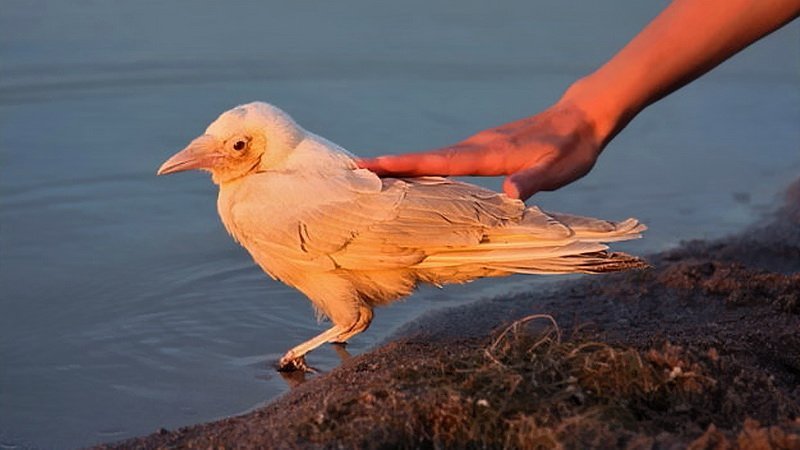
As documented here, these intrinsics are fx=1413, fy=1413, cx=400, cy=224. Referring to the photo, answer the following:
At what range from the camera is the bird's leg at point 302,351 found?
532 centimetres

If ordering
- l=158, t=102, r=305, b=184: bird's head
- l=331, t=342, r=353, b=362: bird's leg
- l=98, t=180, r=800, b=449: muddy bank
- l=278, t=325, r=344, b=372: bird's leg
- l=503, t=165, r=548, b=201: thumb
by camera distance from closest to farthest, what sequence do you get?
l=98, t=180, r=800, b=449: muddy bank → l=503, t=165, r=548, b=201: thumb → l=158, t=102, r=305, b=184: bird's head → l=278, t=325, r=344, b=372: bird's leg → l=331, t=342, r=353, b=362: bird's leg

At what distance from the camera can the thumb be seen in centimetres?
434

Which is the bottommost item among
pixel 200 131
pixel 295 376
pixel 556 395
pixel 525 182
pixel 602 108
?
pixel 556 395

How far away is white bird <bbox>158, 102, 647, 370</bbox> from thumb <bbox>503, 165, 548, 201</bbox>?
25cm

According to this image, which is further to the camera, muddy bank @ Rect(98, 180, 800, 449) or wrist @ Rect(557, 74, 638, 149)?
wrist @ Rect(557, 74, 638, 149)

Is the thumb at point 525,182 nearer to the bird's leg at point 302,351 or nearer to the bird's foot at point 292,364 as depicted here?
the bird's leg at point 302,351

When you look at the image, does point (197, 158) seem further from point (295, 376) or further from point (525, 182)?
point (525, 182)

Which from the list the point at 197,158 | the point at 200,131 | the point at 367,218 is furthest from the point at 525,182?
the point at 200,131

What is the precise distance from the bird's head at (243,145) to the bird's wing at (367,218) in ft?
0.47

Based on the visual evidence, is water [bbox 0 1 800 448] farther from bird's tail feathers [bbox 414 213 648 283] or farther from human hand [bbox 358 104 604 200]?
human hand [bbox 358 104 604 200]

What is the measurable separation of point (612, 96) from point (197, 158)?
1.54 m

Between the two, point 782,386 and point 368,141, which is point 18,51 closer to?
point 368,141

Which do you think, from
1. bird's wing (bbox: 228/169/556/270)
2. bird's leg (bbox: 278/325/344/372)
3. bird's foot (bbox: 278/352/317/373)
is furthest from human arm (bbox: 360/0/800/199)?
bird's foot (bbox: 278/352/317/373)

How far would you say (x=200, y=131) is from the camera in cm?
775
